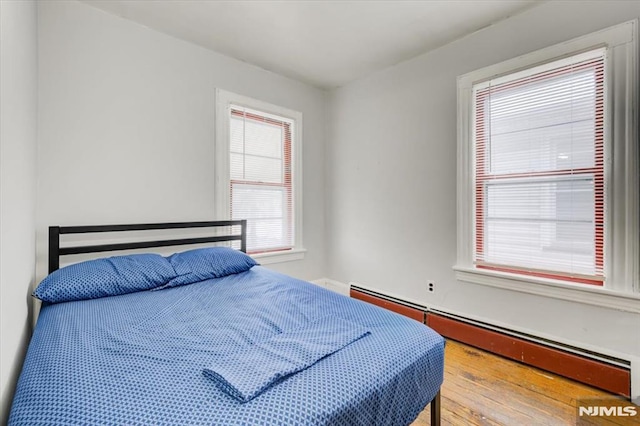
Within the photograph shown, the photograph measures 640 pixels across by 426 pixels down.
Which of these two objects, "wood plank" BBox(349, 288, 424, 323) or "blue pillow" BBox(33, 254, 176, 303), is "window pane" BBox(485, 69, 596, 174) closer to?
"wood plank" BBox(349, 288, 424, 323)

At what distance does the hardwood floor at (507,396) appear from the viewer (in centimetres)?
161

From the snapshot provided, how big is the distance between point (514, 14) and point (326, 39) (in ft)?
4.79

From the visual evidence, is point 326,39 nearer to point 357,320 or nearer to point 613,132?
point 613,132

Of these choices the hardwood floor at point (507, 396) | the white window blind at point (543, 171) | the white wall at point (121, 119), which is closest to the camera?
the hardwood floor at point (507, 396)

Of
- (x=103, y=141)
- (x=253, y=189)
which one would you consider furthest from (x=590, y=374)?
(x=103, y=141)

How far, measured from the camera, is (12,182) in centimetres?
113

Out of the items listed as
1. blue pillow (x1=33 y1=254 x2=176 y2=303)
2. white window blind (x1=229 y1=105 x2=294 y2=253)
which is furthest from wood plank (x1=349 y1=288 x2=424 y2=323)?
blue pillow (x1=33 y1=254 x2=176 y2=303)

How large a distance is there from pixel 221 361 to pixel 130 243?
5.69 ft

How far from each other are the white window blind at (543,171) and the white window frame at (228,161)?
186 centimetres

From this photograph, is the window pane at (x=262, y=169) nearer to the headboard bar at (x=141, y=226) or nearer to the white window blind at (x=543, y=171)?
the headboard bar at (x=141, y=226)

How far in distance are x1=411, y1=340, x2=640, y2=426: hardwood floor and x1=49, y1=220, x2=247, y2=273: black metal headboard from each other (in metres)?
2.04

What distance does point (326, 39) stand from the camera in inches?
102

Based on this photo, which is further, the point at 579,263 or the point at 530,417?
the point at 579,263

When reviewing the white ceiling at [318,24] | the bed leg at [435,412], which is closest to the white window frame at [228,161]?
the white ceiling at [318,24]
